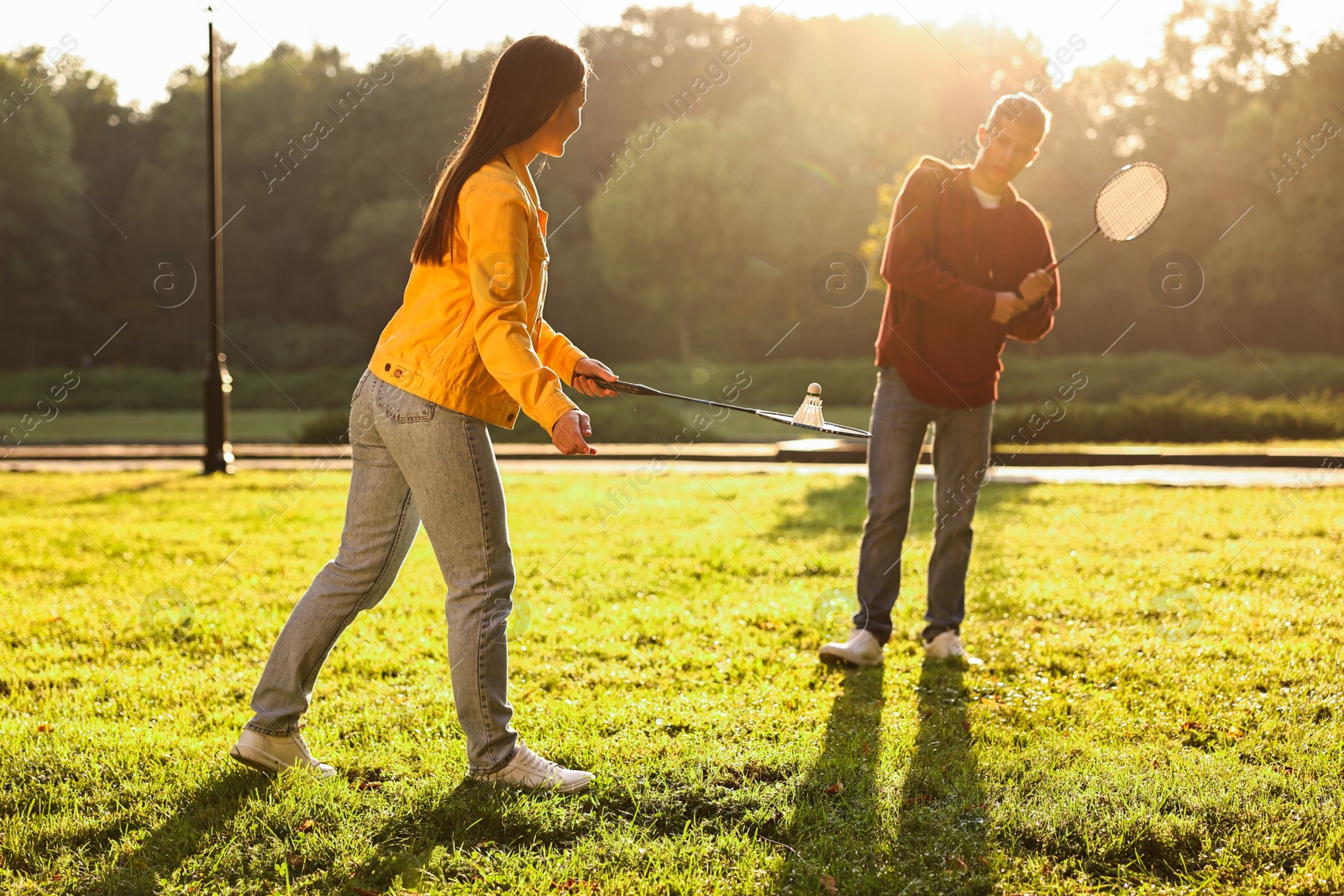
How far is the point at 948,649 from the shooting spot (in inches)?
188

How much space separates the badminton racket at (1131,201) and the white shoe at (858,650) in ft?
6.40

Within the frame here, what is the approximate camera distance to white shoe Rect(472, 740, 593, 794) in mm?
3219

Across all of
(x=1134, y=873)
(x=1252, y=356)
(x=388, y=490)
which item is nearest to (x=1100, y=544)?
(x=1134, y=873)

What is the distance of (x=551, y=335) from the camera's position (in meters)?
3.45

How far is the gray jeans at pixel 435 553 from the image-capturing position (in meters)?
3.06

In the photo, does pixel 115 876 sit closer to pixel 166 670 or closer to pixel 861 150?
pixel 166 670

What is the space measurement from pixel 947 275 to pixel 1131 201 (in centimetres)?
115

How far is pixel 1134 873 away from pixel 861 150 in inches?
1537

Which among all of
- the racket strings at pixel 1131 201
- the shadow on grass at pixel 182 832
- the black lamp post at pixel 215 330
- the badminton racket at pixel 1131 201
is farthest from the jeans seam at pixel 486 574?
the black lamp post at pixel 215 330

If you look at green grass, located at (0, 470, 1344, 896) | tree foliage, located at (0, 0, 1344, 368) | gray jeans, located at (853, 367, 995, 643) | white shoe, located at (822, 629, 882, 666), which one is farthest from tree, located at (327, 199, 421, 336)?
white shoe, located at (822, 629, 882, 666)

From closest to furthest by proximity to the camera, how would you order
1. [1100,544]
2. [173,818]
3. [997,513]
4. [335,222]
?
[173,818], [1100,544], [997,513], [335,222]

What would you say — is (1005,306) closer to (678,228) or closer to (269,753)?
(269,753)

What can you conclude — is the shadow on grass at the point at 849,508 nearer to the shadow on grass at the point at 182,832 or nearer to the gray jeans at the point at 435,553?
the gray jeans at the point at 435,553

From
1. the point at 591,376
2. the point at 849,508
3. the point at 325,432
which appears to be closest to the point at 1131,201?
the point at 591,376
